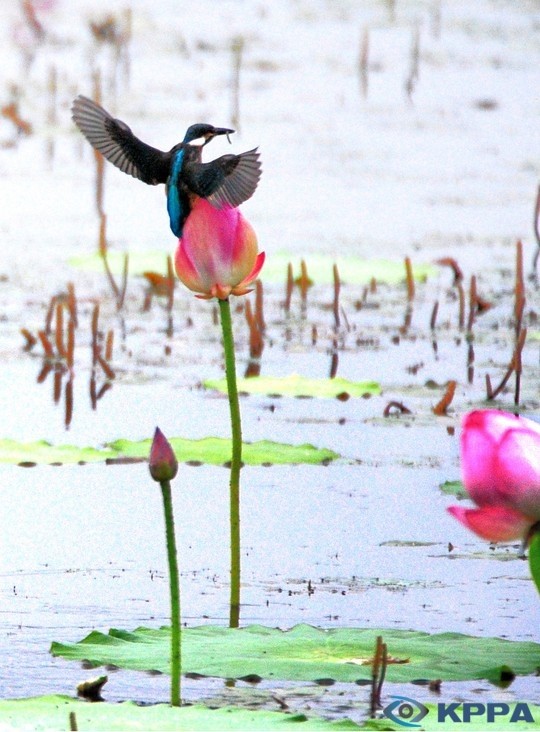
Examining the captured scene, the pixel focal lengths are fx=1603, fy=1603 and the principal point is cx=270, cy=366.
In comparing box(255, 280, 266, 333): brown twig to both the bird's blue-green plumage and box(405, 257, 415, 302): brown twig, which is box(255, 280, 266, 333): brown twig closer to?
box(405, 257, 415, 302): brown twig

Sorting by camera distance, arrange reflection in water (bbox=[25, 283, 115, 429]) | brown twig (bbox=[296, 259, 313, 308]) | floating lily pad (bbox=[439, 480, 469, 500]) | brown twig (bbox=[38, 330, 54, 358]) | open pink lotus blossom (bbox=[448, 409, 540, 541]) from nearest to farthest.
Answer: open pink lotus blossom (bbox=[448, 409, 540, 541]) < floating lily pad (bbox=[439, 480, 469, 500]) < reflection in water (bbox=[25, 283, 115, 429]) < brown twig (bbox=[38, 330, 54, 358]) < brown twig (bbox=[296, 259, 313, 308])

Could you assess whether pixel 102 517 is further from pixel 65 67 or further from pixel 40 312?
pixel 65 67

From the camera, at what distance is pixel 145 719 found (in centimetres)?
142

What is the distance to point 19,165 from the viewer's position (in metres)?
7.64

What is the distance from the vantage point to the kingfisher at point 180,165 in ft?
6.23

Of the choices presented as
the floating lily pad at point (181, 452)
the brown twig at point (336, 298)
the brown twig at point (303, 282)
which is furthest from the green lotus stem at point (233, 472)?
the brown twig at point (303, 282)

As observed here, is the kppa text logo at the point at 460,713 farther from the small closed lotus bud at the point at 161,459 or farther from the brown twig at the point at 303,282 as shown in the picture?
the brown twig at the point at 303,282

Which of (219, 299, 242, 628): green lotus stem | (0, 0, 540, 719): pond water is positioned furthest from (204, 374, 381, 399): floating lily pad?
(219, 299, 242, 628): green lotus stem

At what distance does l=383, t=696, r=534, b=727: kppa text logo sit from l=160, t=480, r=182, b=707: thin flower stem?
0.21 metres

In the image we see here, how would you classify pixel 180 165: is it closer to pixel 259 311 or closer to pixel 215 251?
pixel 215 251

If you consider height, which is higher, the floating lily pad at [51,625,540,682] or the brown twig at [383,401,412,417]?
the brown twig at [383,401,412,417]

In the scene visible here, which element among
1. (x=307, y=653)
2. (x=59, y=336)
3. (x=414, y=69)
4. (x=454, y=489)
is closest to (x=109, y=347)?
(x=59, y=336)

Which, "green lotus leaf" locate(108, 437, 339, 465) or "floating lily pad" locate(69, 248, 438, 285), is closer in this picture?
"green lotus leaf" locate(108, 437, 339, 465)

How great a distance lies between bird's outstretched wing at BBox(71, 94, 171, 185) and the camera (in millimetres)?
2014
